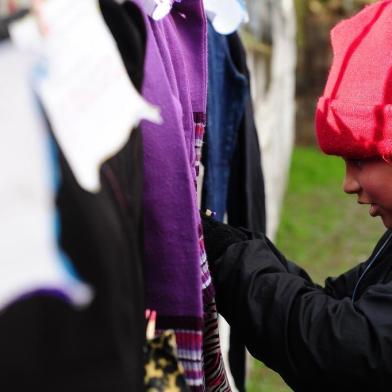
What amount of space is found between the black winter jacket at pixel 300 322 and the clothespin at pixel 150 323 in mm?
291

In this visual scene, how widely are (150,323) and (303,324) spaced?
33 cm

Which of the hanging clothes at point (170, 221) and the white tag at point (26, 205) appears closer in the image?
the white tag at point (26, 205)

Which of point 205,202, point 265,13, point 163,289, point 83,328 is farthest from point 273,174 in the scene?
point 83,328

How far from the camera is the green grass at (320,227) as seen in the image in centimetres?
420

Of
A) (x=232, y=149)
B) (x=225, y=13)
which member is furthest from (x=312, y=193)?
(x=225, y=13)

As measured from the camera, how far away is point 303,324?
1089mm

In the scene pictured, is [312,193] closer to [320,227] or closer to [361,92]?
[320,227]

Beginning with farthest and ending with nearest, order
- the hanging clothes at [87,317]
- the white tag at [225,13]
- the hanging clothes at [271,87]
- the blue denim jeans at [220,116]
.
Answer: the hanging clothes at [271,87], the blue denim jeans at [220,116], the white tag at [225,13], the hanging clothes at [87,317]

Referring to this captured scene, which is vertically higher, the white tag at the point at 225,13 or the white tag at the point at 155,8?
the white tag at the point at 155,8

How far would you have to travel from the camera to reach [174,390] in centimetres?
78

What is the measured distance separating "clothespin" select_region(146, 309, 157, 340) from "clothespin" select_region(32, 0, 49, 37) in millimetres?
345

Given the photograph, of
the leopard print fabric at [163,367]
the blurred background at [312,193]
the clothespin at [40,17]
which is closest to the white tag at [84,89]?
the clothespin at [40,17]

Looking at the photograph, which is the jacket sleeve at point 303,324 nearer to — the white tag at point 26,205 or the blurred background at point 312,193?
the white tag at point 26,205

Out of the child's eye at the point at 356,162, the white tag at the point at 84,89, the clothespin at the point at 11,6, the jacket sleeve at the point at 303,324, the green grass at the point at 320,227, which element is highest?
the clothespin at the point at 11,6
